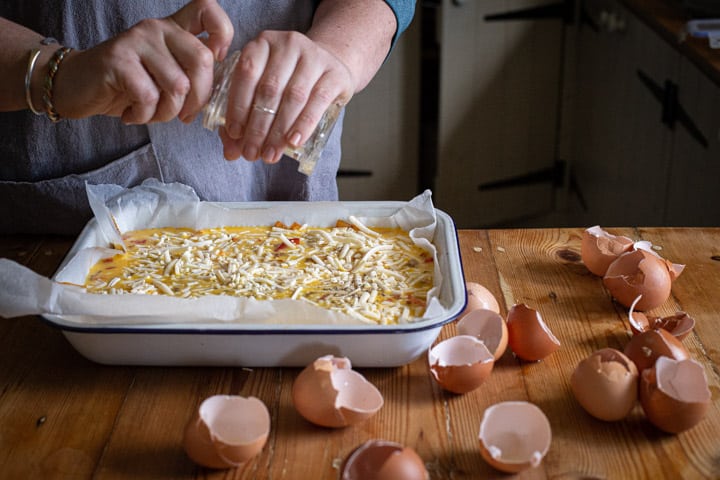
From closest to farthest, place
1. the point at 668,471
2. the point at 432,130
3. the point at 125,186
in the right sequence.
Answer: the point at 668,471, the point at 125,186, the point at 432,130

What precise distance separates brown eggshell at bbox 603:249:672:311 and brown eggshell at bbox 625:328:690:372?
15 cm

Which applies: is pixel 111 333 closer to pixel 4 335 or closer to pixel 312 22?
pixel 4 335

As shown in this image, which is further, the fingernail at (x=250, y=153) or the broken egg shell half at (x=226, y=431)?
the fingernail at (x=250, y=153)

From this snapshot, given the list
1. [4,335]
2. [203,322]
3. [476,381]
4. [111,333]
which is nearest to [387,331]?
[476,381]

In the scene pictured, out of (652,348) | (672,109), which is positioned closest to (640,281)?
(652,348)

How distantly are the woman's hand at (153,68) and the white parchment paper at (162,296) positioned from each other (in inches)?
10.0

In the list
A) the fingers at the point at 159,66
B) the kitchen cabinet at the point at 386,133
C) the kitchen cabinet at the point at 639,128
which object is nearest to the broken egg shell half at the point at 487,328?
the fingers at the point at 159,66

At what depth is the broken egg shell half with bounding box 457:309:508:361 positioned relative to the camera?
114 cm

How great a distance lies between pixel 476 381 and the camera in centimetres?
107

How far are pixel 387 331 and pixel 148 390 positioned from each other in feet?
1.10

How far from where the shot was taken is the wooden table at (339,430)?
0.97m

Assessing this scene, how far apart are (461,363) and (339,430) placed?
19cm

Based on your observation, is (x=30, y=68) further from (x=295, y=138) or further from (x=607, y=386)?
(x=607, y=386)

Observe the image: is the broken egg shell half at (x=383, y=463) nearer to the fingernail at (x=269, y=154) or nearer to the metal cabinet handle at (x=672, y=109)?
the fingernail at (x=269, y=154)
